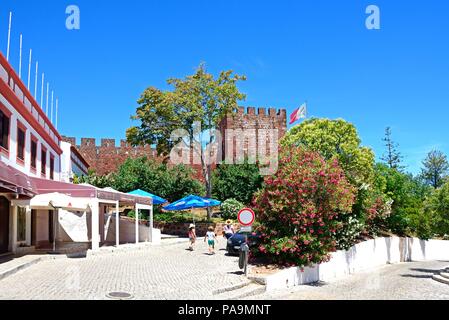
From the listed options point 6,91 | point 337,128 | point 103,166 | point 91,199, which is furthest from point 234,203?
point 103,166

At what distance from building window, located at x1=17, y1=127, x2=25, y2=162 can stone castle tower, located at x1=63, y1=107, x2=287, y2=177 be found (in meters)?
22.9

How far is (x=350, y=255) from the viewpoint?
2180 centimetres

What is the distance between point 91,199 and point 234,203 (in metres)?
15.6

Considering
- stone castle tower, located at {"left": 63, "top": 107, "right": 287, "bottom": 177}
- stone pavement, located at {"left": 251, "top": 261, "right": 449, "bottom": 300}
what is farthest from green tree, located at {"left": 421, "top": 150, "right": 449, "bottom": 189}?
stone pavement, located at {"left": 251, "top": 261, "right": 449, "bottom": 300}

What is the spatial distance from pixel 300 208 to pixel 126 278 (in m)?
6.32

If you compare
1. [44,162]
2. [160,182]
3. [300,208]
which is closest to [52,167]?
[44,162]

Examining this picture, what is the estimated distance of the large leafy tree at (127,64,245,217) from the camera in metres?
31.2

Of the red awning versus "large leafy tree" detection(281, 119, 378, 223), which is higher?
"large leafy tree" detection(281, 119, 378, 223)

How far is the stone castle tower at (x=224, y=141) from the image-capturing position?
1860 inches

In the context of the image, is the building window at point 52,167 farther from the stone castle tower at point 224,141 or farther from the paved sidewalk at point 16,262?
the stone castle tower at point 224,141

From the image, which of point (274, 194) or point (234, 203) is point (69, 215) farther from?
point (274, 194)

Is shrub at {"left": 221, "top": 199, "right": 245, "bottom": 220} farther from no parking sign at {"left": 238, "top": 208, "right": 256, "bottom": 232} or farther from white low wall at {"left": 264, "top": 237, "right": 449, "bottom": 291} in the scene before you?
no parking sign at {"left": 238, "top": 208, "right": 256, "bottom": 232}

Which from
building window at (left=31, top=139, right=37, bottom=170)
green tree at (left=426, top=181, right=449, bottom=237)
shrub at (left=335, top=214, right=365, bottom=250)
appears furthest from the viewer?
building window at (left=31, top=139, right=37, bottom=170)

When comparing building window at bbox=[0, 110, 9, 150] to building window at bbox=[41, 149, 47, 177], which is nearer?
building window at bbox=[0, 110, 9, 150]
